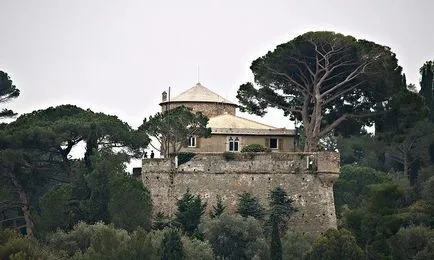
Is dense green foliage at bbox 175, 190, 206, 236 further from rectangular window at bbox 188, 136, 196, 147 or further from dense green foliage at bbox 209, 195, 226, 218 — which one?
rectangular window at bbox 188, 136, 196, 147

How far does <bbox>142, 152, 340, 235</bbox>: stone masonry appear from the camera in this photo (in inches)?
2837

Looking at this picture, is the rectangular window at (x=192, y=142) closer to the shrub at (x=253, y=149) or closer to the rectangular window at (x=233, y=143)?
the rectangular window at (x=233, y=143)

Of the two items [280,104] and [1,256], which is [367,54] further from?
[1,256]

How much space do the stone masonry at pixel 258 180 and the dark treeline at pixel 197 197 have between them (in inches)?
15.6

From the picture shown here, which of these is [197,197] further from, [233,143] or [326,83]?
[326,83]

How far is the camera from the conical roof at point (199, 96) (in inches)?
3206

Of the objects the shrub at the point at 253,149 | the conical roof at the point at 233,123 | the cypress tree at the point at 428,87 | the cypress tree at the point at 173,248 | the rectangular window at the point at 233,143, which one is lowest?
the cypress tree at the point at 173,248

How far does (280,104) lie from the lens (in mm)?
77625

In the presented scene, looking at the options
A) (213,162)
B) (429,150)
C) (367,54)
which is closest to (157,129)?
(213,162)

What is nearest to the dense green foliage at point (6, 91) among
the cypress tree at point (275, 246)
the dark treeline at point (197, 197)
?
the dark treeline at point (197, 197)

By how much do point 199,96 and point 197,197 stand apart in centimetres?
1054

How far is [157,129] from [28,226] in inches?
317

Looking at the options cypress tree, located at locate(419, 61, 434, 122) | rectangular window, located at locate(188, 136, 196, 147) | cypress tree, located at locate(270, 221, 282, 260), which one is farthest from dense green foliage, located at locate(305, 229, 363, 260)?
cypress tree, located at locate(419, 61, 434, 122)

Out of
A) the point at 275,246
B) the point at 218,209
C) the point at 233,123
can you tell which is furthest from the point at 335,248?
the point at 233,123
